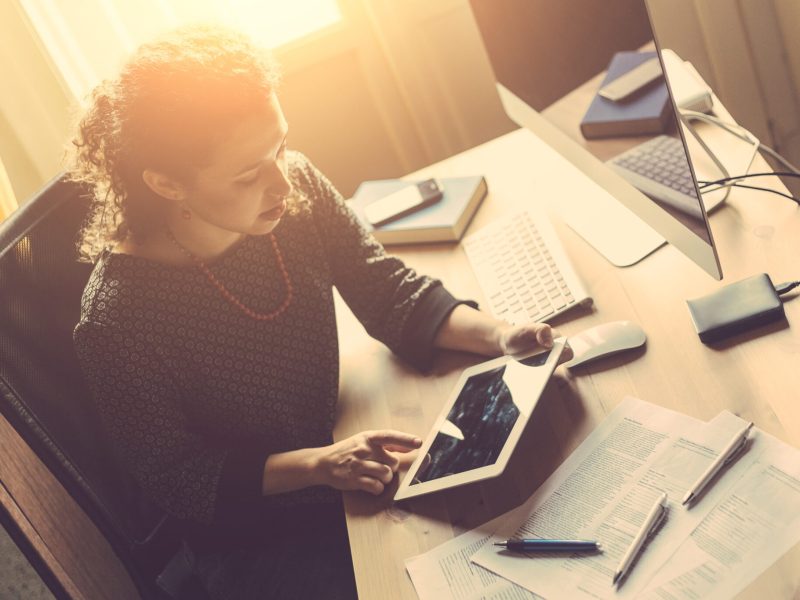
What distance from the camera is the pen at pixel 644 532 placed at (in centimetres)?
86

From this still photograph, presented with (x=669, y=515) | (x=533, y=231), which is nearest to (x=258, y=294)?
(x=533, y=231)

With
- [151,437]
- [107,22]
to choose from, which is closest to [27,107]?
[107,22]

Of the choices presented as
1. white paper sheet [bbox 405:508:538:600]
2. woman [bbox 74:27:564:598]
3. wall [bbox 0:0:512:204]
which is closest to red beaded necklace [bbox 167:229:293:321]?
woman [bbox 74:27:564:598]

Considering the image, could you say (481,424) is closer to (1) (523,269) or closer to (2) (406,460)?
(2) (406,460)

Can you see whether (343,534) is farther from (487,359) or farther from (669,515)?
(669,515)

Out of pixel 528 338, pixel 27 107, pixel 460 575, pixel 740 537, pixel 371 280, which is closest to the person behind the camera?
pixel 740 537

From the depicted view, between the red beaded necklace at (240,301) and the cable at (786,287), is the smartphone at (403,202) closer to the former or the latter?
the red beaded necklace at (240,301)

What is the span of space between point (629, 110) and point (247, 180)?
53 centimetres

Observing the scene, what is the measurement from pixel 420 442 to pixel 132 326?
44 cm

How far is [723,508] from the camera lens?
0.88m

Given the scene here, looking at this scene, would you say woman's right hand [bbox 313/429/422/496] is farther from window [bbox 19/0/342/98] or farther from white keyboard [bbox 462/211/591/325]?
window [bbox 19/0/342/98]

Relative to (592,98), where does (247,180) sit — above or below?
above

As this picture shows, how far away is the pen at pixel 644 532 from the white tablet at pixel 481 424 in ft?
0.60

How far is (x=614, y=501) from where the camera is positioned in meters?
0.94
